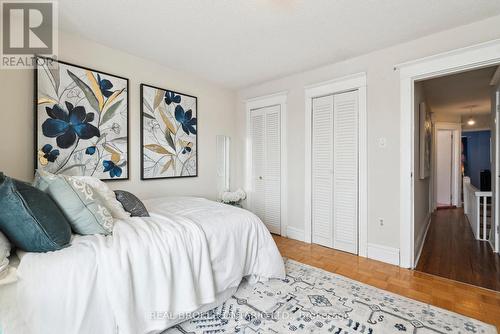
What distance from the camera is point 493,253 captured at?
2955 millimetres

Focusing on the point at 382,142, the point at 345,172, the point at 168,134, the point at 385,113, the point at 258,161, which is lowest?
the point at 345,172

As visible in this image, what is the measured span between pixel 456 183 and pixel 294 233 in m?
5.25

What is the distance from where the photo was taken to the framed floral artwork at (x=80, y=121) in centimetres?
222

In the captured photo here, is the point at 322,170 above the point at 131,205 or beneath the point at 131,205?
above

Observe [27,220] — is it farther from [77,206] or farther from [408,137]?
[408,137]

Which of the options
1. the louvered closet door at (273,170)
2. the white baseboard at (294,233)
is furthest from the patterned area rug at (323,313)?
the louvered closet door at (273,170)

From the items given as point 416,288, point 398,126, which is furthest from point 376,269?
point 398,126

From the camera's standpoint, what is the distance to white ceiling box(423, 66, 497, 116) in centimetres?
347

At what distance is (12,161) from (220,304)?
6.97 ft

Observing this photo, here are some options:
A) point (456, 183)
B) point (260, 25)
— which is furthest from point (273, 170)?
point (456, 183)

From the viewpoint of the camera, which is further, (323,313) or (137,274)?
(323,313)

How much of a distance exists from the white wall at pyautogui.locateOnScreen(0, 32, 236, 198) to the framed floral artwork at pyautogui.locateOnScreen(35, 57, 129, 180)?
0.08 meters

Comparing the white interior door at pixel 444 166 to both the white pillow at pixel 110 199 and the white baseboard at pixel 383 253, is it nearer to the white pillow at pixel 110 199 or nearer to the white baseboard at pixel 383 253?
the white baseboard at pixel 383 253

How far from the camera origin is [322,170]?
3.26 metres
